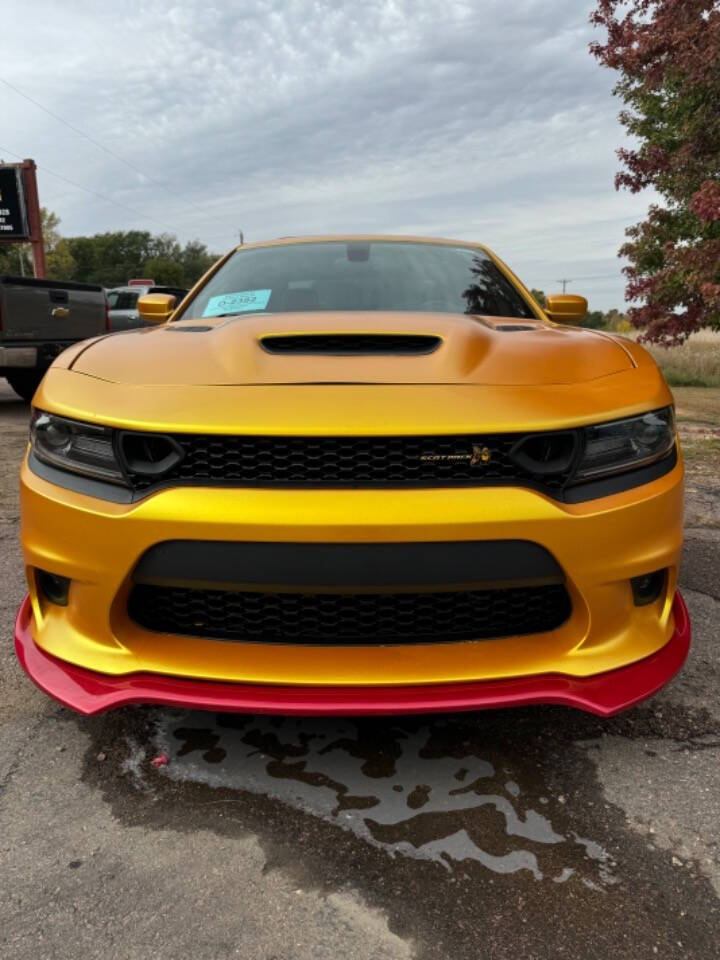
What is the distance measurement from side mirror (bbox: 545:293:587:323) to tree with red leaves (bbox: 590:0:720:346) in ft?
11.9

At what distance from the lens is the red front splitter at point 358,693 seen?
160 centimetres

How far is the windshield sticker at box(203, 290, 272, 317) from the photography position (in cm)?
277

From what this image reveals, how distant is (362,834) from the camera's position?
161 cm

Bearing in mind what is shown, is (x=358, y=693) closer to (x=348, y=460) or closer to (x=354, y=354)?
(x=348, y=460)

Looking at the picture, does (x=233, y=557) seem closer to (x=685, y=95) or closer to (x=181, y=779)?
(x=181, y=779)

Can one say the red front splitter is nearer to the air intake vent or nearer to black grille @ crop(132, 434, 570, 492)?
black grille @ crop(132, 434, 570, 492)

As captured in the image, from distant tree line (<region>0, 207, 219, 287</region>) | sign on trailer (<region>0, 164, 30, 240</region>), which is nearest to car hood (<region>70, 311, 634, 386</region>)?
sign on trailer (<region>0, 164, 30, 240</region>)

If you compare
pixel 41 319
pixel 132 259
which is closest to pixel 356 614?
pixel 41 319

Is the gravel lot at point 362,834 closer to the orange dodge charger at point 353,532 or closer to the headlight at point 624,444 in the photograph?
the orange dodge charger at point 353,532

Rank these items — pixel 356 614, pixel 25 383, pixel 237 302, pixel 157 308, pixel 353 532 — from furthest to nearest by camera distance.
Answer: pixel 25 383 < pixel 157 308 < pixel 237 302 < pixel 356 614 < pixel 353 532

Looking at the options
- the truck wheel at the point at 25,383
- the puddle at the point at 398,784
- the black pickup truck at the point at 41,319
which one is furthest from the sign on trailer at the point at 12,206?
the puddle at the point at 398,784

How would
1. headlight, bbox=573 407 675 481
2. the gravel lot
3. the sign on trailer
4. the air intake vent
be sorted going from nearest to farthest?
the gravel lot < headlight, bbox=573 407 675 481 < the air intake vent < the sign on trailer

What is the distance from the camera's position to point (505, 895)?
1.43 meters

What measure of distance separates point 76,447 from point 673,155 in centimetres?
870
